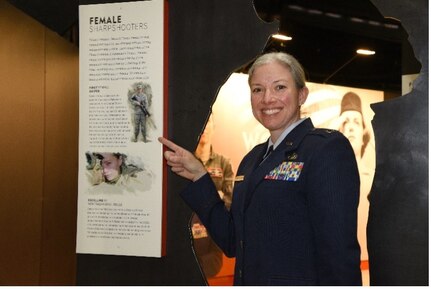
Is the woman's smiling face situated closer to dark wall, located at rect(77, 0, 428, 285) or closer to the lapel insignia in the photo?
the lapel insignia

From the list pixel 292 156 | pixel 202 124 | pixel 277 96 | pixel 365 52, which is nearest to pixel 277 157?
pixel 292 156

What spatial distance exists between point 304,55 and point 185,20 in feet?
10.3

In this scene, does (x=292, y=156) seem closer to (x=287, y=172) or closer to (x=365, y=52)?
(x=287, y=172)

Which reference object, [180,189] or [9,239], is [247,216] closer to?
[180,189]

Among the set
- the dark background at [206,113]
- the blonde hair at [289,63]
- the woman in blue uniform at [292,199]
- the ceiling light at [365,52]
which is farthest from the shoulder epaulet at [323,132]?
the ceiling light at [365,52]

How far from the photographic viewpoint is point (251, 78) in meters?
1.75

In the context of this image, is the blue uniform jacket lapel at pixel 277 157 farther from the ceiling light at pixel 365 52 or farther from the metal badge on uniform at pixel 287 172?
the ceiling light at pixel 365 52

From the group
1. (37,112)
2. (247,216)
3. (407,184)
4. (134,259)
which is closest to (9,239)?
(37,112)

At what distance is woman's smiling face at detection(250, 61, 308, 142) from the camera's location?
66.1 inches

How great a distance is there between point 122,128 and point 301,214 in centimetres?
69

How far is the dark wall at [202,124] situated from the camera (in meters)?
1.76

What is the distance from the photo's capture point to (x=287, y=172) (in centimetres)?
163

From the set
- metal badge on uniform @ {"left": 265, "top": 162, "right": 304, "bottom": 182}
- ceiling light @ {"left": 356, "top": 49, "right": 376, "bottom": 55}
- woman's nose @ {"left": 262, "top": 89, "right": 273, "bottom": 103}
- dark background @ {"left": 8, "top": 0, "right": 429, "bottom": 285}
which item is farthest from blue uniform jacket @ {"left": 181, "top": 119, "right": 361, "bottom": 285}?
ceiling light @ {"left": 356, "top": 49, "right": 376, "bottom": 55}

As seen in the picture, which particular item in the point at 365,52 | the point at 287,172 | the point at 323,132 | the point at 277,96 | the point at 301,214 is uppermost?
the point at 365,52
